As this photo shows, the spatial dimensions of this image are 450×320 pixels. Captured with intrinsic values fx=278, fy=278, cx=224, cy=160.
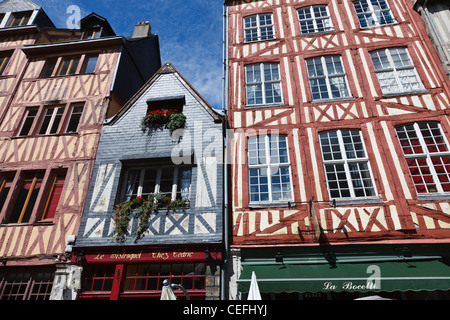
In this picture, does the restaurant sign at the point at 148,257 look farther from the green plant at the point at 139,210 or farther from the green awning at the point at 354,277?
the green awning at the point at 354,277

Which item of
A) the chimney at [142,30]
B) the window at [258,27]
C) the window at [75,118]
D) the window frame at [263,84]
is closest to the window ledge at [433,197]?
the window frame at [263,84]

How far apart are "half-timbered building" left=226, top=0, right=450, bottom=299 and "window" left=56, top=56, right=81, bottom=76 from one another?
644 cm

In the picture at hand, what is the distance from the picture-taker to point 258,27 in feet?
36.7

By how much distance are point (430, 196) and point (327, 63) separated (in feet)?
17.5

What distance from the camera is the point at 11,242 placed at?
785cm

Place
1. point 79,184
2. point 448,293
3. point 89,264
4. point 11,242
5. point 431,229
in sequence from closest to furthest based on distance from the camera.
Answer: point 448,293 → point 431,229 → point 89,264 → point 11,242 → point 79,184

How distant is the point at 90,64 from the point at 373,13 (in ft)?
37.0

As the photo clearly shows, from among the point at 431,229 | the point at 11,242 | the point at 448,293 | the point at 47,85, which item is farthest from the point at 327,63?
the point at 11,242

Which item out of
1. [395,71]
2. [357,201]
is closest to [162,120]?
[357,201]

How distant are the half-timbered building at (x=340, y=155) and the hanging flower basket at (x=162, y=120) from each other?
1731 millimetres

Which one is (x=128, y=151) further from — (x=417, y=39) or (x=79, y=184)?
(x=417, y=39)

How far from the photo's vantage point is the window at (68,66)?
1135cm

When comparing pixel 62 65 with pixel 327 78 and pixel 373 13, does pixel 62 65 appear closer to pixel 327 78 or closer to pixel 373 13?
pixel 327 78

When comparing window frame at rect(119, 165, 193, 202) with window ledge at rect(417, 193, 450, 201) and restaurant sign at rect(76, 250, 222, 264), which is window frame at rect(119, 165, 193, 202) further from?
window ledge at rect(417, 193, 450, 201)
